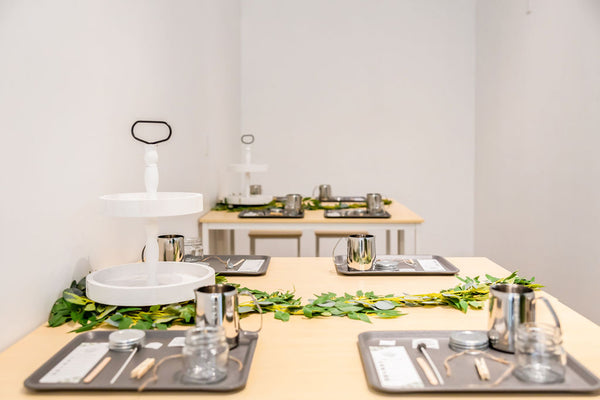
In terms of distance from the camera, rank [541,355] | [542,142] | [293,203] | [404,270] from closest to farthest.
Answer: [541,355], [404,270], [293,203], [542,142]

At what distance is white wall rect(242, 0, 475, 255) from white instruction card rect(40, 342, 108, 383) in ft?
14.1

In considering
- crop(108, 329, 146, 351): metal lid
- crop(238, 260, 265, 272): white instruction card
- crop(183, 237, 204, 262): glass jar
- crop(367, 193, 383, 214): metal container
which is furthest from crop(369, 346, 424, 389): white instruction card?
crop(367, 193, 383, 214): metal container

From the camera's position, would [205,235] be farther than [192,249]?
Yes

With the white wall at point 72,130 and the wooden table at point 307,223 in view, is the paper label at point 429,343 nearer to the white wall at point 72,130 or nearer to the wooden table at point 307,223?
the white wall at point 72,130

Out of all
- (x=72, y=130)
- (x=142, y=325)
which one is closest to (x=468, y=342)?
(x=142, y=325)

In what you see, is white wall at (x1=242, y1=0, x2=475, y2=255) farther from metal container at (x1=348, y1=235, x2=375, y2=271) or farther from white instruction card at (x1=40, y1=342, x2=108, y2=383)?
white instruction card at (x1=40, y1=342, x2=108, y2=383)

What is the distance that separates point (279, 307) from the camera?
1.39m

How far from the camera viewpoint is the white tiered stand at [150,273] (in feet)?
4.23

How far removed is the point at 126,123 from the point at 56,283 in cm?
68

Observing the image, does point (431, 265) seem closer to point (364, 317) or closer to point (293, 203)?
point (364, 317)

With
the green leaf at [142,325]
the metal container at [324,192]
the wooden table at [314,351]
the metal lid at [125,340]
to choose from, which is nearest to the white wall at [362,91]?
the metal container at [324,192]

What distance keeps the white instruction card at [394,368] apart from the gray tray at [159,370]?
0.75 ft

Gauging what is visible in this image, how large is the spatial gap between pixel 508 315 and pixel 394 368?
261 millimetres

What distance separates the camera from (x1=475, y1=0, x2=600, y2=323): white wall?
10.5 ft
